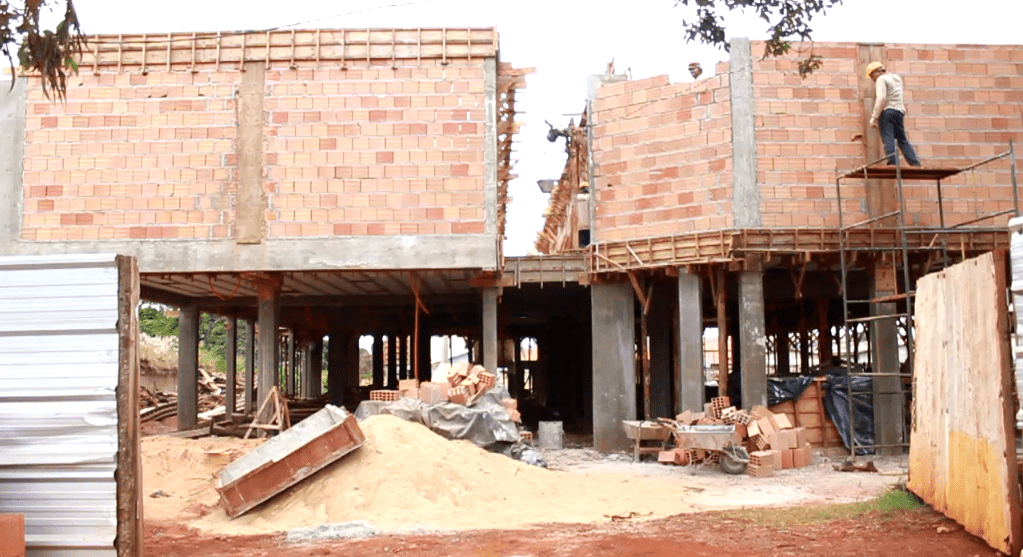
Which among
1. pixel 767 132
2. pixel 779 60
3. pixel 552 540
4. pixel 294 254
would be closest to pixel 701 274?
pixel 767 132

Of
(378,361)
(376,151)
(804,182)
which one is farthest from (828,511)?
(378,361)

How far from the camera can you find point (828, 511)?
1034 cm

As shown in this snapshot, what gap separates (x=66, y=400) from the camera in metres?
6.64

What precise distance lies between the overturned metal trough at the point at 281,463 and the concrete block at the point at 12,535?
189 inches

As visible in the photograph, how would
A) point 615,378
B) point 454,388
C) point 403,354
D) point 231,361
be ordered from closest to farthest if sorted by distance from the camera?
point 454,388
point 615,378
point 231,361
point 403,354

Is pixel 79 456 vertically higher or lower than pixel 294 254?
lower

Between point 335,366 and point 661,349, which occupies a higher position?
point 661,349

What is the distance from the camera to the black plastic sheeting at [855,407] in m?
16.9

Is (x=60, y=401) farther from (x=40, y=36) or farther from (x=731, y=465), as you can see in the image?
(x=731, y=465)

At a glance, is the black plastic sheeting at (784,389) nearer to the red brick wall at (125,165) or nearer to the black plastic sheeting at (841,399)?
the black plastic sheeting at (841,399)

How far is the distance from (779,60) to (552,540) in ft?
36.4

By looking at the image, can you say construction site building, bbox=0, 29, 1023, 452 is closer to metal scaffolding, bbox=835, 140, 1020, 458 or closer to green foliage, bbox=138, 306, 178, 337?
metal scaffolding, bbox=835, 140, 1020, 458

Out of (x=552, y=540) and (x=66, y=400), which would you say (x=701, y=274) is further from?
(x=66, y=400)

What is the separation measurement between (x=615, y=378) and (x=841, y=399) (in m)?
4.21
